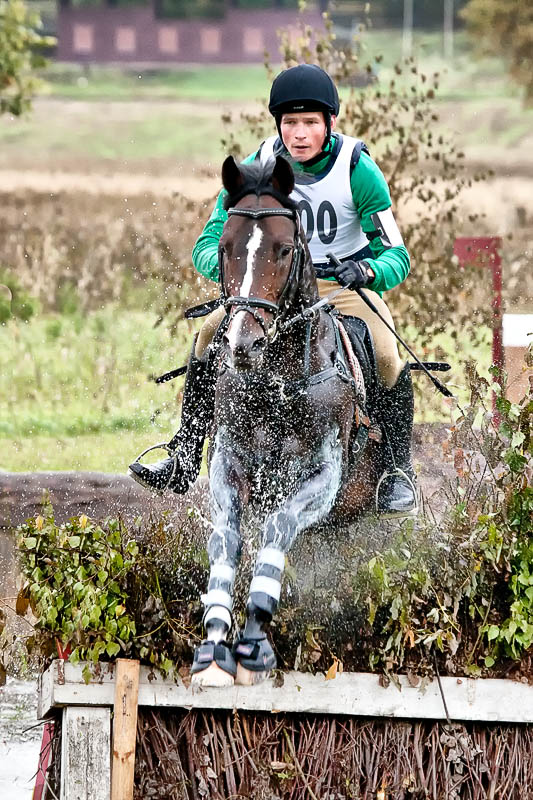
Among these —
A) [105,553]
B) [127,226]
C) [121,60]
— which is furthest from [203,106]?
[105,553]

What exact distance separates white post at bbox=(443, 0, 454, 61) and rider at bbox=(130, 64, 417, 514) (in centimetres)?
2110

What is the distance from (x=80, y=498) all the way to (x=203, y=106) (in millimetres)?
16353

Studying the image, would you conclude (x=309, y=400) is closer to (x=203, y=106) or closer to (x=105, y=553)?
(x=105, y=553)

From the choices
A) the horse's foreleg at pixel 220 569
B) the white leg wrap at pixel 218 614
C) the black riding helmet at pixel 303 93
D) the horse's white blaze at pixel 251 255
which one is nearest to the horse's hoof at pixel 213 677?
the horse's foreleg at pixel 220 569

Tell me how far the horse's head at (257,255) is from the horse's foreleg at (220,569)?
0.49 meters

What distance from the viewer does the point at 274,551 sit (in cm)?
471

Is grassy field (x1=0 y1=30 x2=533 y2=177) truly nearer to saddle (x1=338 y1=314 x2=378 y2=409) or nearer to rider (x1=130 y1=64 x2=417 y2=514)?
rider (x1=130 y1=64 x2=417 y2=514)

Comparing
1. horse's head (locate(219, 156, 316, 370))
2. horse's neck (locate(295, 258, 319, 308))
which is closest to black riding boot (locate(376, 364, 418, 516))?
horse's neck (locate(295, 258, 319, 308))

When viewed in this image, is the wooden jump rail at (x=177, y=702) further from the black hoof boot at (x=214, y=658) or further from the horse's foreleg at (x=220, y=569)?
the black hoof boot at (x=214, y=658)

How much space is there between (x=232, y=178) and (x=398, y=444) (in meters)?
Result: 1.51

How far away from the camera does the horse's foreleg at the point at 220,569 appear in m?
4.56

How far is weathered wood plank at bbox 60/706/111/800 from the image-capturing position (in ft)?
16.0

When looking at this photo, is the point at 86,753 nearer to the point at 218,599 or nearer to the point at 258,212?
the point at 218,599

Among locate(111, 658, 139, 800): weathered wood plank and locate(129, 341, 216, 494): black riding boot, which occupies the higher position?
locate(129, 341, 216, 494): black riding boot
